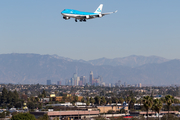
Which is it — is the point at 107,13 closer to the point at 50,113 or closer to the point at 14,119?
the point at 14,119

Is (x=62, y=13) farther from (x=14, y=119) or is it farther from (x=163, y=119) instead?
(x=163, y=119)

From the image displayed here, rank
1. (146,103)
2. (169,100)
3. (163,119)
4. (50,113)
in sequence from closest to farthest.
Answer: (146,103), (169,100), (163,119), (50,113)

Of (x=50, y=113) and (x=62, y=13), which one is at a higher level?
(x=62, y=13)

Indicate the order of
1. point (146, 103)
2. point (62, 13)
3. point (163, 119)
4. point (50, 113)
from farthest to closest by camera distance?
point (50, 113), point (163, 119), point (146, 103), point (62, 13)

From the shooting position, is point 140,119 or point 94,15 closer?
point 94,15

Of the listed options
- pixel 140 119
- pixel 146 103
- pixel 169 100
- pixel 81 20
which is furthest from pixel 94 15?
pixel 140 119

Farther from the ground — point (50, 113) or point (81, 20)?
point (81, 20)

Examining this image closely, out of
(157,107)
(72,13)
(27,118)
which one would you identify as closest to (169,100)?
(157,107)

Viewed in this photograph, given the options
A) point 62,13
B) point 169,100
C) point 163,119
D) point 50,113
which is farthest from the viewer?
point 50,113

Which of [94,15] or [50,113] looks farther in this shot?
[50,113]
